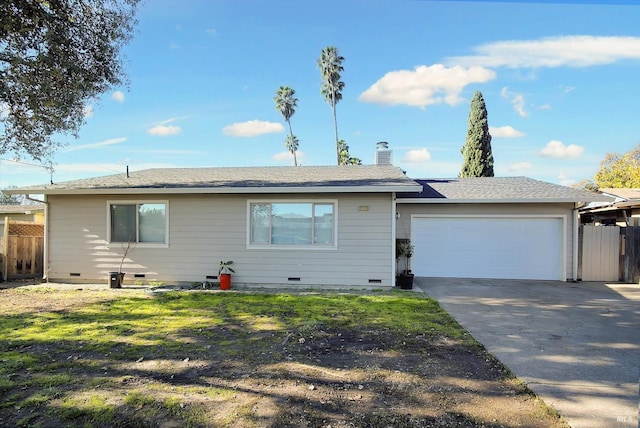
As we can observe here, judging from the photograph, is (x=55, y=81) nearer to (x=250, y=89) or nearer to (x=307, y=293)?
(x=307, y=293)

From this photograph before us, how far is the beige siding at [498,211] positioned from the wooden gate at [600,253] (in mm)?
344

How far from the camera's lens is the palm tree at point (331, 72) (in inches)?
1141

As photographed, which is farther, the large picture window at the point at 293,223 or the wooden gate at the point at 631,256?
the wooden gate at the point at 631,256

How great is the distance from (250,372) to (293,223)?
18.3 feet

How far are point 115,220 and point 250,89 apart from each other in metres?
8.25

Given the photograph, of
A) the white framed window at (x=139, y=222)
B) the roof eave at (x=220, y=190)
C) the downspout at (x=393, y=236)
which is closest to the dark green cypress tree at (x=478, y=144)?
the downspout at (x=393, y=236)

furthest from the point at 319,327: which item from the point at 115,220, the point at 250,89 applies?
the point at 250,89

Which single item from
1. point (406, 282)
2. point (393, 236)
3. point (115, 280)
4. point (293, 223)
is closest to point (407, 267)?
point (406, 282)

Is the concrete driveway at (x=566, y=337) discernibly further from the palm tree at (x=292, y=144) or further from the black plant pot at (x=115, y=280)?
the palm tree at (x=292, y=144)

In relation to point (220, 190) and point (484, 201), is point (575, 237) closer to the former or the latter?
point (484, 201)

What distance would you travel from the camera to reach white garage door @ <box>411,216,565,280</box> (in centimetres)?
1040

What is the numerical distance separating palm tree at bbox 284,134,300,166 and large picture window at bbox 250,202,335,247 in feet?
→ 97.3

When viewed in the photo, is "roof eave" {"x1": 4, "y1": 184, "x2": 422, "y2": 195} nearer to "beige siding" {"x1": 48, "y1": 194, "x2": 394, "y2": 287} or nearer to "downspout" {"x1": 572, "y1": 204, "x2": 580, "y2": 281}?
"beige siding" {"x1": 48, "y1": 194, "x2": 394, "y2": 287}

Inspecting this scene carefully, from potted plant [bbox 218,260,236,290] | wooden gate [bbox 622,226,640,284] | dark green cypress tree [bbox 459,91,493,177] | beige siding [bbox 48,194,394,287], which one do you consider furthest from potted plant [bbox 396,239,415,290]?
dark green cypress tree [bbox 459,91,493,177]
